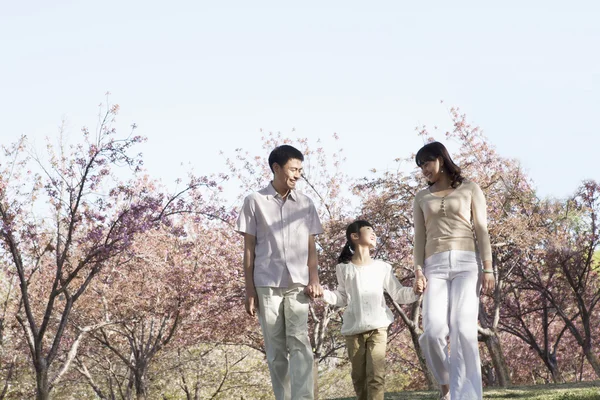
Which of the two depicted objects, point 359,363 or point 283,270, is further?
point 359,363

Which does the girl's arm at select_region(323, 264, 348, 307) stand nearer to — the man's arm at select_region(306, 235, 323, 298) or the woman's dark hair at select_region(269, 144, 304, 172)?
the man's arm at select_region(306, 235, 323, 298)

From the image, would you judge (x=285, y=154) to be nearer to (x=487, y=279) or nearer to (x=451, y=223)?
(x=451, y=223)

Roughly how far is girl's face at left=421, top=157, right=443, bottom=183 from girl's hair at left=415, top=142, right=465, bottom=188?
23 mm

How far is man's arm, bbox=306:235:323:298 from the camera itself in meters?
4.93

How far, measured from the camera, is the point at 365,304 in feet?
19.7

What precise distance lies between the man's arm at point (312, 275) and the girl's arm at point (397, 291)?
959 mm

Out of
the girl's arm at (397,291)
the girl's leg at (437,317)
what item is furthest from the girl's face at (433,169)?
the girl's arm at (397,291)

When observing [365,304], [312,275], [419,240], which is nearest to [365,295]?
[365,304]

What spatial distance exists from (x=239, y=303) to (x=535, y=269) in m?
7.26

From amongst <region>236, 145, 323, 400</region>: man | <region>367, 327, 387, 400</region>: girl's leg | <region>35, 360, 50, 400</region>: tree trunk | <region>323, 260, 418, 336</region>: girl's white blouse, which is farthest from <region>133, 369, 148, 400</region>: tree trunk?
<region>236, 145, 323, 400</region>: man

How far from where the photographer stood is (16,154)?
14969mm

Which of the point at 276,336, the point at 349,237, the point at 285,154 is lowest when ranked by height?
the point at 276,336

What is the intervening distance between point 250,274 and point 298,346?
0.59 meters

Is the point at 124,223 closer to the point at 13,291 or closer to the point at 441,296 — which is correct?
the point at 441,296
